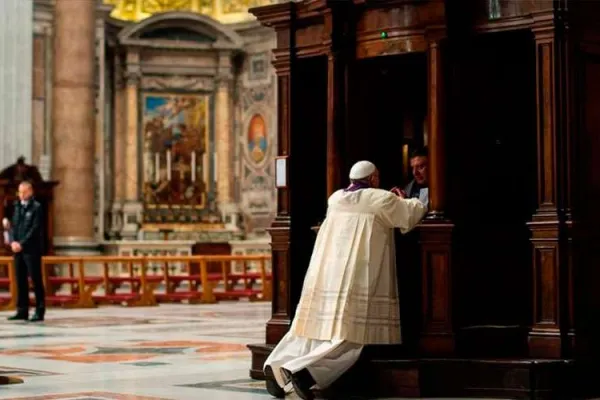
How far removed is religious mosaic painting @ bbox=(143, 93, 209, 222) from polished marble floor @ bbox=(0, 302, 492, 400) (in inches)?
408

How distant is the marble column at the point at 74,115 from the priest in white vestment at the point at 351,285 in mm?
17335

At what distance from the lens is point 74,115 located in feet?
82.1

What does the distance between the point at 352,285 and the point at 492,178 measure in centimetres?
130

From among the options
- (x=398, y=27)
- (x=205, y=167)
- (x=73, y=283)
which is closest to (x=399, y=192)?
(x=398, y=27)

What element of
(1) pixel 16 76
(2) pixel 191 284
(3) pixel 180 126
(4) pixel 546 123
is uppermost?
(1) pixel 16 76

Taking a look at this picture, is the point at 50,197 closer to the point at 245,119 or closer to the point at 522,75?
the point at 245,119

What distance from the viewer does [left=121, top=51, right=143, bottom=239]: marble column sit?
2764 cm

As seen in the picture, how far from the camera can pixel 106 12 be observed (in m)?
26.7

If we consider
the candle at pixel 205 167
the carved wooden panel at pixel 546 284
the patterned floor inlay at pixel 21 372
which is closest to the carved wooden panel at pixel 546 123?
the carved wooden panel at pixel 546 284

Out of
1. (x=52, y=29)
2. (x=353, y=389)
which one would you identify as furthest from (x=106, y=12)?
(x=353, y=389)

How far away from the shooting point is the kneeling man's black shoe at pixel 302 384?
7.40m

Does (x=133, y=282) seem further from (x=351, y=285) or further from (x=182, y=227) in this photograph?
(x=351, y=285)

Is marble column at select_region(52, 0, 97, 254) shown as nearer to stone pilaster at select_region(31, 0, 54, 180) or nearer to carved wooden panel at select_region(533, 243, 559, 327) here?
stone pilaster at select_region(31, 0, 54, 180)

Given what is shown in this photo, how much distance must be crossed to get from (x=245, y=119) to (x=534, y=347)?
2112 centimetres
